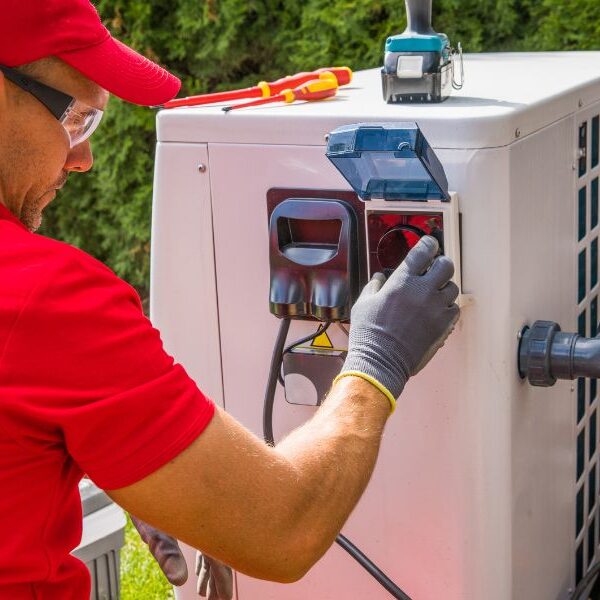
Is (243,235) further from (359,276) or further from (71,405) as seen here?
(71,405)

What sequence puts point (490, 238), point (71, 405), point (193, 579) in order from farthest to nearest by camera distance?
point (193, 579) < point (490, 238) < point (71, 405)

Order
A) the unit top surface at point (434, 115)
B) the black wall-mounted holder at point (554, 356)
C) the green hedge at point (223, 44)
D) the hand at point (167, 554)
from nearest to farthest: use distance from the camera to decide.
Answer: the unit top surface at point (434, 115) < the black wall-mounted holder at point (554, 356) < the hand at point (167, 554) < the green hedge at point (223, 44)

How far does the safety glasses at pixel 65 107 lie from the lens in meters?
1.30

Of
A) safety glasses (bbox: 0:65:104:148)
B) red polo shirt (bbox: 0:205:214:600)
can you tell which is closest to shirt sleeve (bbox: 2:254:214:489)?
red polo shirt (bbox: 0:205:214:600)

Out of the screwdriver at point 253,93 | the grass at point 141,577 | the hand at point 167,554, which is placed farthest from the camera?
the grass at point 141,577

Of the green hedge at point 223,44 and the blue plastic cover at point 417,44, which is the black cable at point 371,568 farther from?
the green hedge at point 223,44

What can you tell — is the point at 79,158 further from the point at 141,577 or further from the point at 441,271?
the point at 141,577

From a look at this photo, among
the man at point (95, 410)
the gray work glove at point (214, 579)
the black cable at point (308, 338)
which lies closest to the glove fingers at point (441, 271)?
the man at point (95, 410)

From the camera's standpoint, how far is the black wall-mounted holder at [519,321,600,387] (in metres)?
1.71

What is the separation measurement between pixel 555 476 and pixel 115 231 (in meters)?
3.06

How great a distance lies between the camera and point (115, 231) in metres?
4.67

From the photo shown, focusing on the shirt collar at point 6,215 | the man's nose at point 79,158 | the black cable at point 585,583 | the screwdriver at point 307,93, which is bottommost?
the black cable at point 585,583

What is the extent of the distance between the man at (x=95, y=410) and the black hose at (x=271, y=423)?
0.29 meters

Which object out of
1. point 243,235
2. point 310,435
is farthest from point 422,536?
point 243,235
